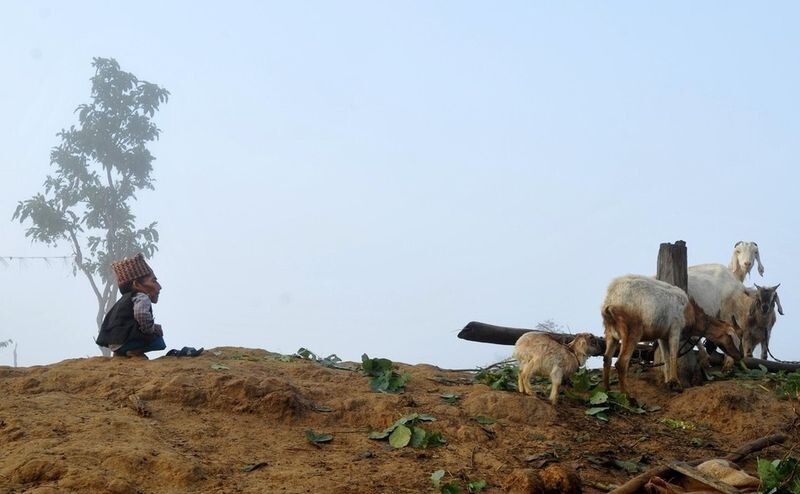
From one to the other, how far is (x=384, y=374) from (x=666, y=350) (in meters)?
3.80

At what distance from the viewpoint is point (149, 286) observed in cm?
1015

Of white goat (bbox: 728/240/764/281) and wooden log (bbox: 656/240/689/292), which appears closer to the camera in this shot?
wooden log (bbox: 656/240/689/292)

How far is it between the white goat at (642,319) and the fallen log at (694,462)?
6.62 feet

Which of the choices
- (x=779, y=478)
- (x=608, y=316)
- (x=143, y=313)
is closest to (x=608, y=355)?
(x=608, y=316)

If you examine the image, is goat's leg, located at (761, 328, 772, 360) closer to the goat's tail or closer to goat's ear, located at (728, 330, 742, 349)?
goat's ear, located at (728, 330, 742, 349)

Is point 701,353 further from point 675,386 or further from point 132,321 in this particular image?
point 132,321

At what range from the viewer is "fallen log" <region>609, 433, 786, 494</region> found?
20.4 feet

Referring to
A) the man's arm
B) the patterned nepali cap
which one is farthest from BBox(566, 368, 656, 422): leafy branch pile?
the patterned nepali cap

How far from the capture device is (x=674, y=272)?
10.8 meters

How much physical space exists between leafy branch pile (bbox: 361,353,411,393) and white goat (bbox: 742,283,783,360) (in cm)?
643

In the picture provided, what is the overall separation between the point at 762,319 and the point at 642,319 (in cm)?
426

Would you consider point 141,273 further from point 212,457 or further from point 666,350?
point 666,350

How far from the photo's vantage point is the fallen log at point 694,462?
6.23 metres

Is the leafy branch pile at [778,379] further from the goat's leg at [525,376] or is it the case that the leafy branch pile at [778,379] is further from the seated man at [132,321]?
the seated man at [132,321]
